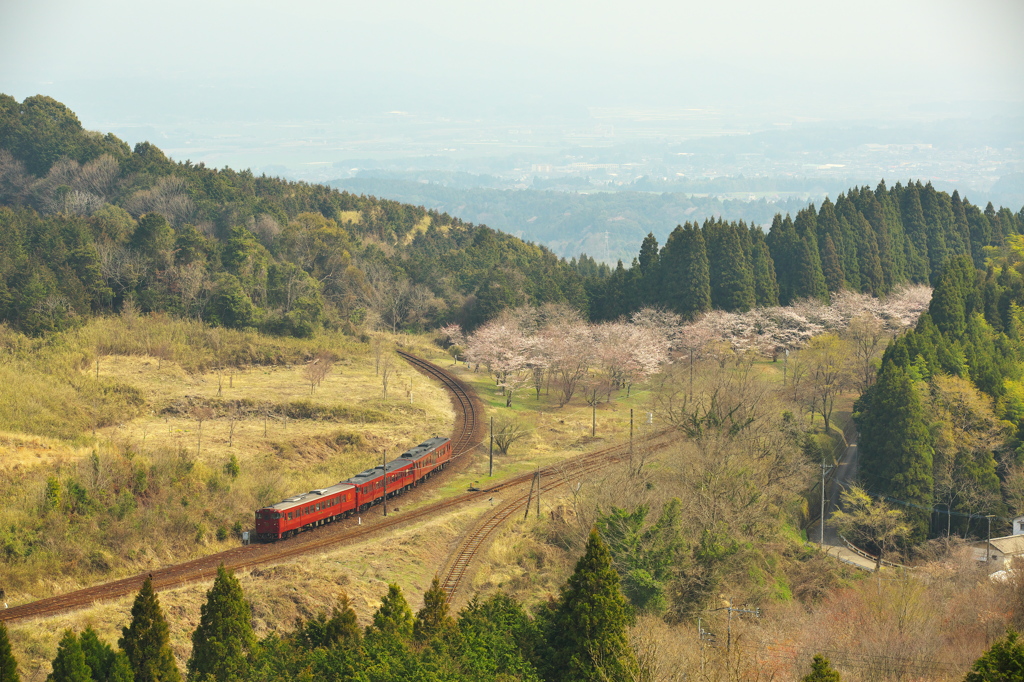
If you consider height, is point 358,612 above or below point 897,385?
below

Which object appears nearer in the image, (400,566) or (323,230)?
(400,566)

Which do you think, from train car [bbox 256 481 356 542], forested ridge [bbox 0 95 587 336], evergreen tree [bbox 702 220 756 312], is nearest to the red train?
train car [bbox 256 481 356 542]

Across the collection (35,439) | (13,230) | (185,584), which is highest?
(13,230)

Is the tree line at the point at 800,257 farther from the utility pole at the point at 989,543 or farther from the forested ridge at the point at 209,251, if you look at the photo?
the utility pole at the point at 989,543

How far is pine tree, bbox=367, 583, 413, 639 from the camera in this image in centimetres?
2431

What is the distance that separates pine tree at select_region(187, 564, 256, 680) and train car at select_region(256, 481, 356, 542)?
952cm

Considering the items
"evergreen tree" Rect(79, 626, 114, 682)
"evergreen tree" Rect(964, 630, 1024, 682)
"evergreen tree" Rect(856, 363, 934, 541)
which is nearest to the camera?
"evergreen tree" Rect(964, 630, 1024, 682)

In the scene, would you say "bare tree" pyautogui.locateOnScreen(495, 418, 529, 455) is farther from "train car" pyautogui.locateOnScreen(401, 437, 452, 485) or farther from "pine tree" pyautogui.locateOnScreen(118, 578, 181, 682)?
"pine tree" pyautogui.locateOnScreen(118, 578, 181, 682)

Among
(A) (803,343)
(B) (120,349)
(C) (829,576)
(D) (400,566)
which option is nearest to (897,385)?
(C) (829,576)

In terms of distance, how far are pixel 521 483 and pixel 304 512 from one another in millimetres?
11678

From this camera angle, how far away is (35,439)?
123 feet

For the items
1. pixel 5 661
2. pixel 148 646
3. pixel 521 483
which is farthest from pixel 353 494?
pixel 5 661

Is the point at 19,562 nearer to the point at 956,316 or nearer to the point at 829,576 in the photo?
the point at 829,576

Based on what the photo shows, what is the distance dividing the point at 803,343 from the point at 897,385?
17.7 meters
